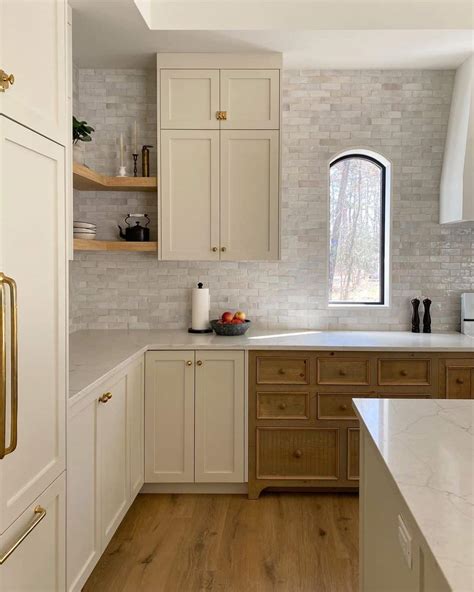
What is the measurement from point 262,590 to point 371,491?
3.17 feet

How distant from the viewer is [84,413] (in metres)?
2.31

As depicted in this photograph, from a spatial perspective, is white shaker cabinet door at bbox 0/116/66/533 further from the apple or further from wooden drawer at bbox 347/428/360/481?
wooden drawer at bbox 347/428/360/481

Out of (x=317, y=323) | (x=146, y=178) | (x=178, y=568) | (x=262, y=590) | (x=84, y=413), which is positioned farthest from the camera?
(x=317, y=323)

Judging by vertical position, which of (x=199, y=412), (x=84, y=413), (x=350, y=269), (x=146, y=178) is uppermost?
(x=146, y=178)

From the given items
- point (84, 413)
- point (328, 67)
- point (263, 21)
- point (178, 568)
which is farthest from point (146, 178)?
point (178, 568)

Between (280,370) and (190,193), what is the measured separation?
1251 mm

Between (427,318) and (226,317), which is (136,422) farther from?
(427,318)

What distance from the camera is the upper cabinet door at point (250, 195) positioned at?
368 cm

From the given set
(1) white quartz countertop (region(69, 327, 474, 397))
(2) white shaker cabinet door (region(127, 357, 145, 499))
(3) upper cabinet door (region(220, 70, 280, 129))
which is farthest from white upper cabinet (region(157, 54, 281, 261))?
(2) white shaker cabinet door (region(127, 357, 145, 499))

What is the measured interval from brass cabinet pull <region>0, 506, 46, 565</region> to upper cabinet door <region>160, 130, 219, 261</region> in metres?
2.17

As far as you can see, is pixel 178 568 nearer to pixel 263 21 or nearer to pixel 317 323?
pixel 317 323

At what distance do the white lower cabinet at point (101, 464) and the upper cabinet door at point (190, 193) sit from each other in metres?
0.86

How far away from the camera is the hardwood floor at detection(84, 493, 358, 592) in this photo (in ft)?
8.54

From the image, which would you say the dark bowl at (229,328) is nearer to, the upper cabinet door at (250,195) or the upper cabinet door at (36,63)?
the upper cabinet door at (250,195)
